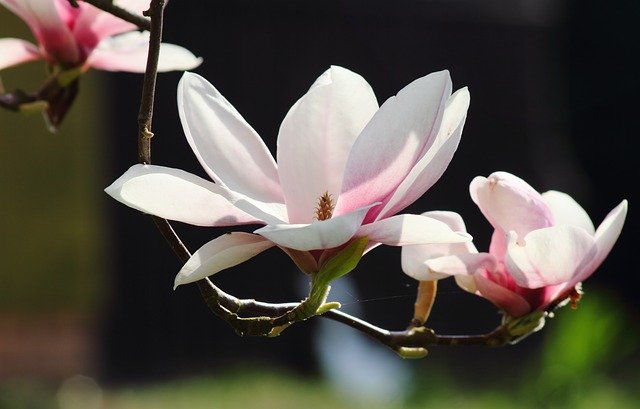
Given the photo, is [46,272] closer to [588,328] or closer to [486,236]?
[486,236]

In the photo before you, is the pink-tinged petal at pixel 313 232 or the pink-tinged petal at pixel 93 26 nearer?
the pink-tinged petal at pixel 313 232

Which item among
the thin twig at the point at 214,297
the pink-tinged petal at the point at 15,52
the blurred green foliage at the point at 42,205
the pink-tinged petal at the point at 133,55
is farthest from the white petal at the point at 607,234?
the blurred green foliage at the point at 42,205

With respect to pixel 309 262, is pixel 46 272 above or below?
below

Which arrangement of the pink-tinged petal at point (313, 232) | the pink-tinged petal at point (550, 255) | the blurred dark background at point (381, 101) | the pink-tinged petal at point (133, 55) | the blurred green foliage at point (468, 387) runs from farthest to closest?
the blurred dark background at point (381, 101) → the blurred green foliage at point (468, 387) → the pink-tinged petal at point (133, 55) → the pink-tinged petal at point (550, 255) → the pink-tinged petal at point (313, 232)

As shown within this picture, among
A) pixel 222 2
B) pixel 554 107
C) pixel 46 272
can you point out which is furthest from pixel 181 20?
pixel 46 272

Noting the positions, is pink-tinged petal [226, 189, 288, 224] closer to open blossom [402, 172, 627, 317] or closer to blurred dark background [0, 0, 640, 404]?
open blossom [402, 172, 627, 317]

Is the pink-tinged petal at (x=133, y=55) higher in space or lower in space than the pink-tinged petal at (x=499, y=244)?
higher

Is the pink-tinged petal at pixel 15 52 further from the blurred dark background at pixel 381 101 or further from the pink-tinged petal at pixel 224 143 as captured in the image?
the blurred dark background at pixel 381 101
